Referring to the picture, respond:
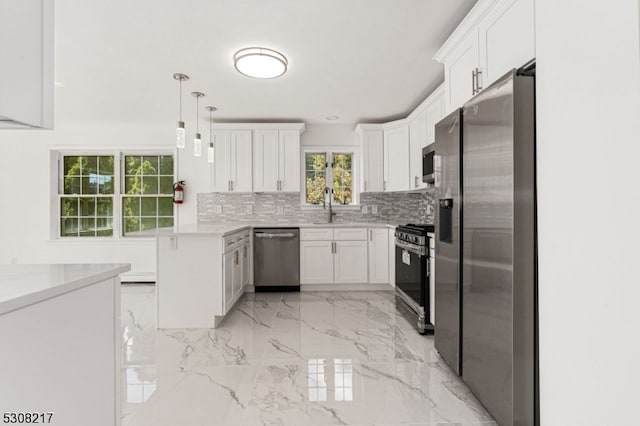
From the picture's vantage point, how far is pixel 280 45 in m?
2.81

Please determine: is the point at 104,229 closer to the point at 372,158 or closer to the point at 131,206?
the point at 131,206

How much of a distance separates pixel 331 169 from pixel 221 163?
1.69 metres

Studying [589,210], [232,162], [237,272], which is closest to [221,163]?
[232,162]

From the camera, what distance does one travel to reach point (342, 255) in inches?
185

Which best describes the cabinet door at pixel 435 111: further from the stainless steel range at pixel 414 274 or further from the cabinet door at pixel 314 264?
the cabinet door at pixel 314 264

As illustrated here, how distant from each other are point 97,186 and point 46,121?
5305 millimetres

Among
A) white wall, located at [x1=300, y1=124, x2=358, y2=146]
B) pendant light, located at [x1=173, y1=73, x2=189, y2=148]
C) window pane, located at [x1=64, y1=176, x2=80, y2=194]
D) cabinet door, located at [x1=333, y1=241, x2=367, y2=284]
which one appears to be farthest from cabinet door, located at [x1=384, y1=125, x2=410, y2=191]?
window pane, located at [x1=64, y1=176, x2=80, y2=194]

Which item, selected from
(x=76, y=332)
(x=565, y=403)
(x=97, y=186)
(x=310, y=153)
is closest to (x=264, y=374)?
(x=76, y=332)

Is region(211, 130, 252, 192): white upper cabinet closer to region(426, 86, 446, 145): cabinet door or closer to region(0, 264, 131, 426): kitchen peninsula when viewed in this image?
region(426, 86, 446, 145): cabinet door

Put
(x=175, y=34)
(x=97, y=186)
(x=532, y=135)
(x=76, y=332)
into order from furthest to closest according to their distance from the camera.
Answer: (x=97, y=186)
(x=175, y=34)
(x=532, y=135)
(x=76, y=332)

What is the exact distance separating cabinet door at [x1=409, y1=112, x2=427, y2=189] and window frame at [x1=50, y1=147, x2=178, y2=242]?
11.7ft

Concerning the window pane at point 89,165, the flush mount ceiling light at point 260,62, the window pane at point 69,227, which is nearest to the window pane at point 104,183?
the window pane at point 89,165

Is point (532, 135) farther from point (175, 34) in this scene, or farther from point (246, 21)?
point (175, 34)

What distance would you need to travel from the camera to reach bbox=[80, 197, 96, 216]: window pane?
17.6 feet
